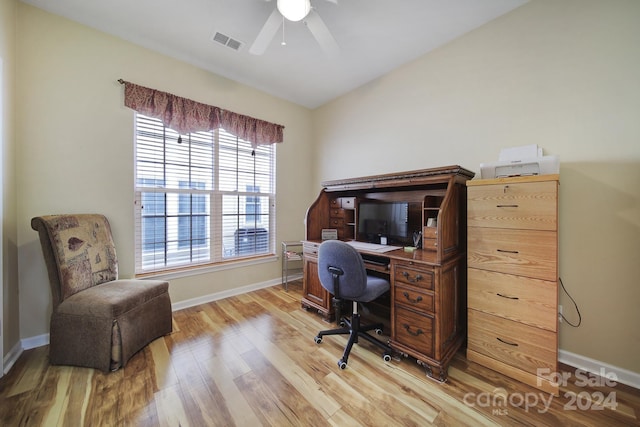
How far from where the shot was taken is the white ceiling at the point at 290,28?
1.89 meters

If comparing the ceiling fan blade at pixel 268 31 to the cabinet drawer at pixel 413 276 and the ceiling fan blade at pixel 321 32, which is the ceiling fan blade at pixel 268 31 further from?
the cabinet drawer at pixel 413 276

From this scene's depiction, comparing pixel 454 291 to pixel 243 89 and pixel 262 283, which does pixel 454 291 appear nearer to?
pixel 262 283

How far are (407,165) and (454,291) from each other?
1462 millimetres

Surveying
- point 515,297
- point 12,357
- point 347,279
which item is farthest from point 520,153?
point 12,357

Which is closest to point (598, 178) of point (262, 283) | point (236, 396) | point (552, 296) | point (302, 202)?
point (552, 296)

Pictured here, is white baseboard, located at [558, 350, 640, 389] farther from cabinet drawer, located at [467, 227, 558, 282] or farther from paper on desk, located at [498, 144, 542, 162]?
paper on desk, located at [498, 144, 542, 162]

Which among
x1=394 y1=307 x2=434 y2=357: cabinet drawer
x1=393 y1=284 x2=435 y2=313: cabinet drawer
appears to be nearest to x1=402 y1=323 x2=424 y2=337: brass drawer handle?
x1=394 y1=307 x2=434 y2=357: cabinet drawer

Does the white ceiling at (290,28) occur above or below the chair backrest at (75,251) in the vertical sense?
above

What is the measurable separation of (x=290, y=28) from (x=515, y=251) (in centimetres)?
264

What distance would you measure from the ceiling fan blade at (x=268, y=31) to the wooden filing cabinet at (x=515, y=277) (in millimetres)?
1936

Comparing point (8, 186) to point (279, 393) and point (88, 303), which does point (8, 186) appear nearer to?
point (88, 303)

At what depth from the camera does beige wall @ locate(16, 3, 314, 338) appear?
1.88m

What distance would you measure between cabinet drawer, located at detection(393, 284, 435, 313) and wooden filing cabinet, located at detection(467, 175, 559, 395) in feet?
1.32

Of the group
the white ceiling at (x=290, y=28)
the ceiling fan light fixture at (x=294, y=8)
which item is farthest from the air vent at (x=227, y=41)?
the ceiling fan light fixture at (x=294, y=8)
